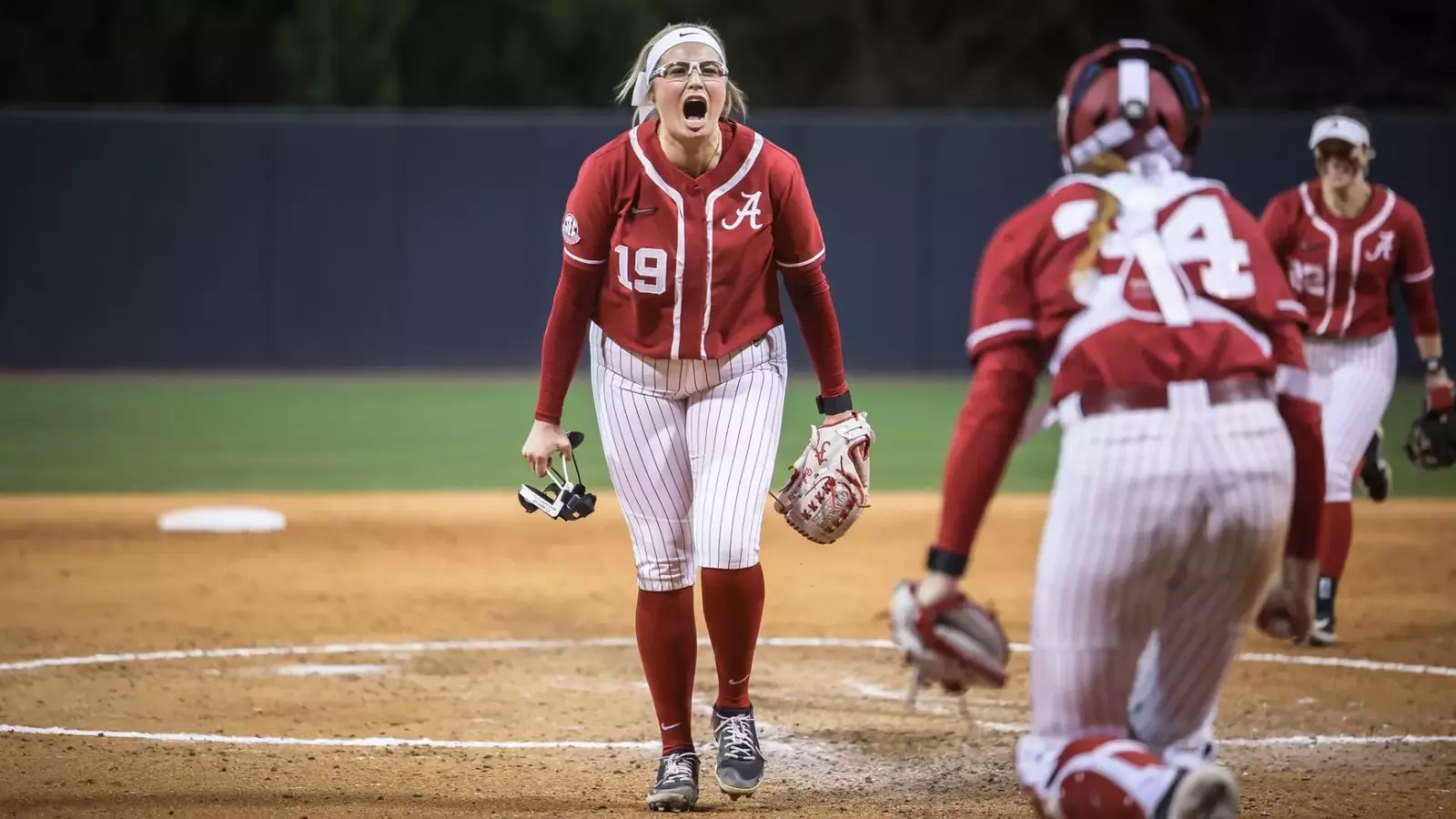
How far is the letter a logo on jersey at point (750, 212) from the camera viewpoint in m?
4.79

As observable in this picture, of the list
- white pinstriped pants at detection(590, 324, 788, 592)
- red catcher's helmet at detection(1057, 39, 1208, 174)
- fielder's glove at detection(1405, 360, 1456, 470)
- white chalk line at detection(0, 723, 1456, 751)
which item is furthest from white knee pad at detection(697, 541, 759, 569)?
fielder's glove at detection(1405, 360, 1456, 470)

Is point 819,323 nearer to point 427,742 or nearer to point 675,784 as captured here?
point 675,784

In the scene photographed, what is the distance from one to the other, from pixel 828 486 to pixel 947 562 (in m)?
1.75

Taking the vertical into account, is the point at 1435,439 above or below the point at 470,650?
above

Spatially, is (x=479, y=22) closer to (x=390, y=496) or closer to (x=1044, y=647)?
(x=390, y=496)

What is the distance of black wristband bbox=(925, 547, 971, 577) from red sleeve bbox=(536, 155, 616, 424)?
181 cm

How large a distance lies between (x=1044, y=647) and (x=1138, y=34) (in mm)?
26323

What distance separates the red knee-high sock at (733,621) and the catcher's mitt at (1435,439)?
4.28 metres

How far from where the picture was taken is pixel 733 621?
488 centimetres

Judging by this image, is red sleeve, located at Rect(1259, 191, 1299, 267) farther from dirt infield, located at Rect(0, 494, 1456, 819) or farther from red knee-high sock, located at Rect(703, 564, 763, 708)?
red knee-high sock, located at Rect(703, 564, 763, 708)

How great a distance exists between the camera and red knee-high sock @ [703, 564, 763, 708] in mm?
4824

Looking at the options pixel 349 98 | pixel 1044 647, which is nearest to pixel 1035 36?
pixel 349 98

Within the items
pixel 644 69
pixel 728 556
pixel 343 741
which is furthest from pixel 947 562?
pixel 343 741

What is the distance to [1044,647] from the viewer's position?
3.18 meters
